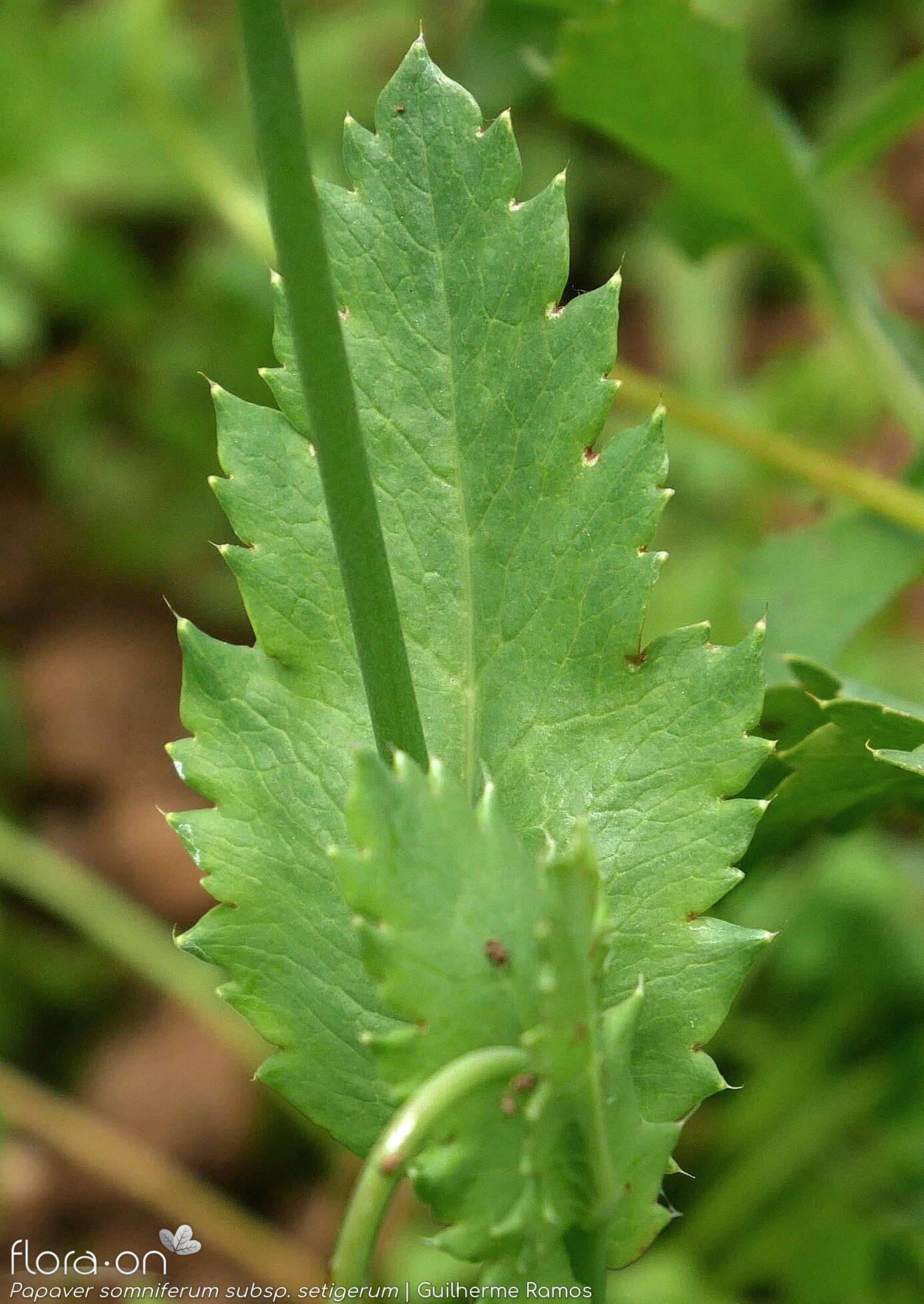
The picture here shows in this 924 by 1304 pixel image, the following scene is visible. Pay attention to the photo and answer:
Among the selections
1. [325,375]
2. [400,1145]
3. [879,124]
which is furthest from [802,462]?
[400,1145]

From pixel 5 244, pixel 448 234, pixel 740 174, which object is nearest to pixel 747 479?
pixel 740 174

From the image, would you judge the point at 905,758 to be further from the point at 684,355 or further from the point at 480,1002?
the point at 684,355

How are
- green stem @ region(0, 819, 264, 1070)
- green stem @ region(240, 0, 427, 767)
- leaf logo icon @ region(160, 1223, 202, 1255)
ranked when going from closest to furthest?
green stem @ region(240, 0, 427, 767), leaf logo icon @ region(160, 1223, 202, 1255), green stem @ region(0, 819, 264, 1070)

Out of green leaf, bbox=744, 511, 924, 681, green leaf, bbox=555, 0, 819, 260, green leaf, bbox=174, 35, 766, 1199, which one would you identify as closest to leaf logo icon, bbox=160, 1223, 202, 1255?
green leaf, bbox=174, 35, 766, 1199

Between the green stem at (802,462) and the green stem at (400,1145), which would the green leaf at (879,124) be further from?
the green stem at (400,1145)

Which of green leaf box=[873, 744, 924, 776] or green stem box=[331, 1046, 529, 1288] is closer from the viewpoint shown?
green stem box=[331, 1046, 529, 1288]

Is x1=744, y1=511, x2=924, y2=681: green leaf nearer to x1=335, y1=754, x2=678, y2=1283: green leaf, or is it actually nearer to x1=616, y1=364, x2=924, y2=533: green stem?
x1=616, y1=364, x2=924, y2=533: green stem

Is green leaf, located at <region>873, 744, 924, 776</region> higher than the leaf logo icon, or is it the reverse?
green leaf, located at <region>873, 744, 924, 776</region>
